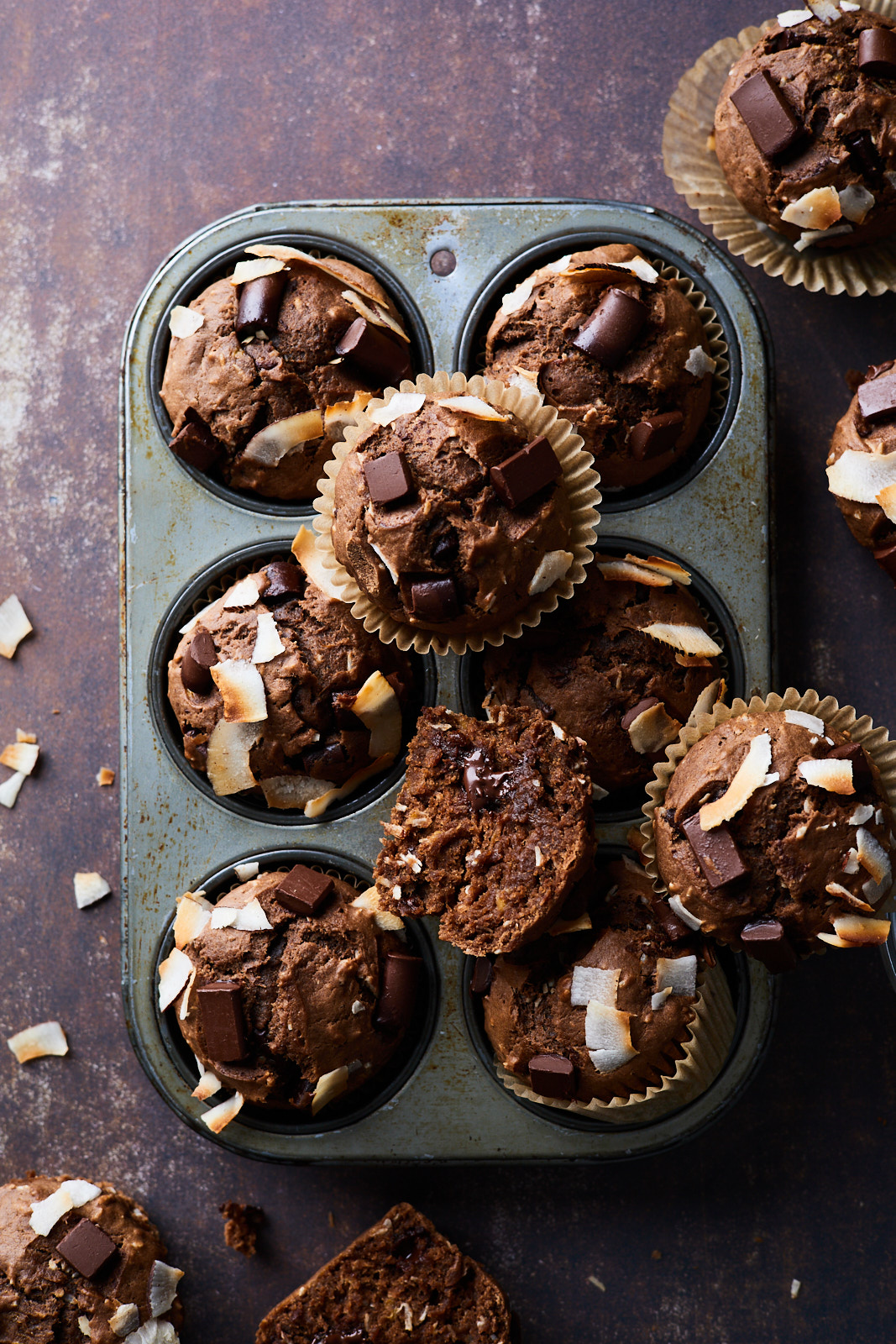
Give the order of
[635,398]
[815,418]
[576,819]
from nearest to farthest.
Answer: [576,819], [635,398], [815,418]

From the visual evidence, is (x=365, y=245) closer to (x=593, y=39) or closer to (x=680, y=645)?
(x=593, y=39)

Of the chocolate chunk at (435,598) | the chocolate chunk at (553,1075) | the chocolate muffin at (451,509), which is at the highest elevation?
the chocolate muffin at (451,509)

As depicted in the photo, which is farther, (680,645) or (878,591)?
(878,591)

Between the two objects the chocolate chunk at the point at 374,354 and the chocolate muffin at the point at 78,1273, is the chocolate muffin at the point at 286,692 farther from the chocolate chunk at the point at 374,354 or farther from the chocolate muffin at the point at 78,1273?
the chocolate muffin at the point at 78,1273

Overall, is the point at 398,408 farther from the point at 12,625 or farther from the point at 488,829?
the point at 12,625

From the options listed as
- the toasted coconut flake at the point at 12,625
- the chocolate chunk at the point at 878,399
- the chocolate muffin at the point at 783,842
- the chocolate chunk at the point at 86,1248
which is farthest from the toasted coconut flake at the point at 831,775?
the toasted coconut flake at the point at 12,625

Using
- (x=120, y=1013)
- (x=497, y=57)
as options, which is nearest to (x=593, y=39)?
(x=497, y=57)
